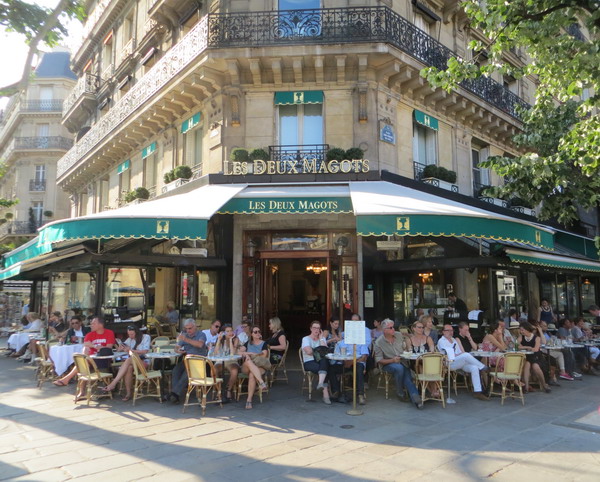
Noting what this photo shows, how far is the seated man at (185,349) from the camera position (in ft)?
23.4

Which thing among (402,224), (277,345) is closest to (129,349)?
(277,345)

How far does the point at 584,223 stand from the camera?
18.8 m

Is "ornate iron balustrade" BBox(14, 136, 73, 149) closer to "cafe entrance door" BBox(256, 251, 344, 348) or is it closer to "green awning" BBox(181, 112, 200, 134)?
"cafe entrance door" BBox(256, 251, 344, 348)

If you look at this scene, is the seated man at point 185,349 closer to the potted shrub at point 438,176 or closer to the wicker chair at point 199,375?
the wicker chair at point 199,375

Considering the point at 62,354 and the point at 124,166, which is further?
the point at 124,166

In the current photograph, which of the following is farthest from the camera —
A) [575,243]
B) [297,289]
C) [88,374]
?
[297,289]

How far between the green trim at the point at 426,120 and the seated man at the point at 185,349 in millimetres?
7912

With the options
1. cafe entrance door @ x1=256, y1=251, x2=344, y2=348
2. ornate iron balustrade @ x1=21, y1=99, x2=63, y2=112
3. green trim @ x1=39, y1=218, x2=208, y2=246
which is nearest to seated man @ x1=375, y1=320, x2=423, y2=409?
cafe entrance door @ x1=256, y1=251, x2=344, y2=348

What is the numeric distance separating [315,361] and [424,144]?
756cm

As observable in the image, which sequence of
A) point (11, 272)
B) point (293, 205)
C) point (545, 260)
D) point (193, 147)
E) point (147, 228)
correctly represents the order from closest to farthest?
point (147, 228)
point (293, 205)
point (545, 260)
point (193, 147)
point (11, 272)

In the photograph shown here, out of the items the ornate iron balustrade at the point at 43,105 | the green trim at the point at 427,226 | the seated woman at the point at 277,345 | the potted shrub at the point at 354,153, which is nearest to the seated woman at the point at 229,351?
the seated woman at the point at 277,345

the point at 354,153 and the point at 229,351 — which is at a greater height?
the point at 354,153

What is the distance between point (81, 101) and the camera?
67.4 ft

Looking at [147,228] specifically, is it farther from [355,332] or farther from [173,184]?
[173,184]
